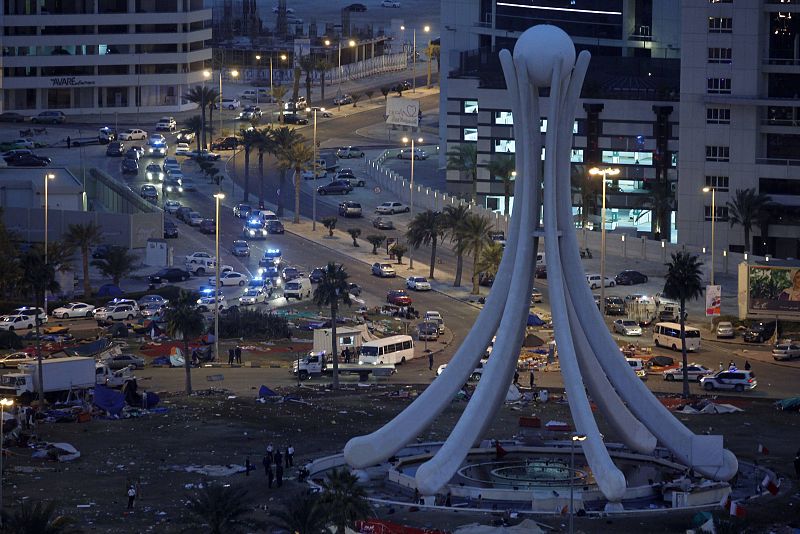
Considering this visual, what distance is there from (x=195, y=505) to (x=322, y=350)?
4993 cm

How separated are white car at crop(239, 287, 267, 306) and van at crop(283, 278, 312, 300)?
1301 mm

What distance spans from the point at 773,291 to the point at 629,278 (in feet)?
45.5

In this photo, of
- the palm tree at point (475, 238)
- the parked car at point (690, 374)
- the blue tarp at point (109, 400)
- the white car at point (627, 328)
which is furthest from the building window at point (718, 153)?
the blue tarp at point (109, 400)

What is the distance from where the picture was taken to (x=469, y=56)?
181m

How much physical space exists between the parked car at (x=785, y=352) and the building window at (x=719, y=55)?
120ft

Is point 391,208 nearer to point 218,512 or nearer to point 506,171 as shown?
point 506,171

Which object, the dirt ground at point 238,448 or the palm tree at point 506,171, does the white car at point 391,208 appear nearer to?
the palm tree at point 506,171

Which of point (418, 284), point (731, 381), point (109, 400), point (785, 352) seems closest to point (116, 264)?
point (418, 284)

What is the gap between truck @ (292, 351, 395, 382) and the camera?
114500mm

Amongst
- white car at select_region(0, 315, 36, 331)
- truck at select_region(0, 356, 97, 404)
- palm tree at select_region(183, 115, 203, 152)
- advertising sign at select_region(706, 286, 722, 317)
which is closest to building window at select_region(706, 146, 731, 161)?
advertising sign at select_region(706, 286, 722, 317)

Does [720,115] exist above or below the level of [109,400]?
above

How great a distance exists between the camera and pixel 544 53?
82688 mm

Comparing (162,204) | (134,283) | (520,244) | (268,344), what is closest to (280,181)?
(162,204)

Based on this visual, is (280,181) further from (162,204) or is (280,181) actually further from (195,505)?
(195,505)
